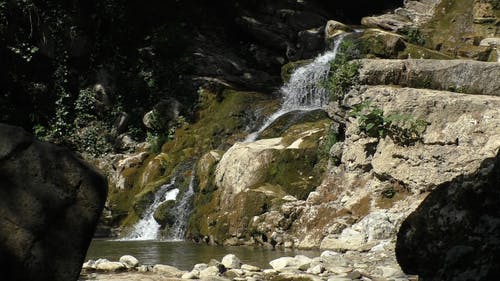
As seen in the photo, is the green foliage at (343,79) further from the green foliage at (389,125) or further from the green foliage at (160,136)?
the green foliage at (160,136)

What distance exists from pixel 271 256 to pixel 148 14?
19.1 m

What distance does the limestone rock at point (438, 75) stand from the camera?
40.4 ft

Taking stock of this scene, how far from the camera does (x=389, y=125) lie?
12227mm

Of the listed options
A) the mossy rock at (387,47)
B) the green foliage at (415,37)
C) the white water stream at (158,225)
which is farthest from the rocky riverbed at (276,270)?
the green foliage at (415,37)

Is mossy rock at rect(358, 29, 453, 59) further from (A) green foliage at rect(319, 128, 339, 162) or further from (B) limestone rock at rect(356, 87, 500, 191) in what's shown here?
(B) limestone rock at rect(356, 87, 500, 191)

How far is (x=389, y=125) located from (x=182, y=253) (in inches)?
192

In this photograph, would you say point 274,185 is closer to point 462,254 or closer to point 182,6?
point 462,254

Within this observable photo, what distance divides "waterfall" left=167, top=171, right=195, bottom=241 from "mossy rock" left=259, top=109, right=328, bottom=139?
2853mm

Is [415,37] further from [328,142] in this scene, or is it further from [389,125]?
[389,125]

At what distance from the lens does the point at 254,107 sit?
2069 cm

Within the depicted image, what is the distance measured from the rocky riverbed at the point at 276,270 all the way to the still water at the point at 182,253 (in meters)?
0.77

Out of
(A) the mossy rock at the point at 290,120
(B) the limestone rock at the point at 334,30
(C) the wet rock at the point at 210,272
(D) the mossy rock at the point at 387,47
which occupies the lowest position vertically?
(C) the wet rock at the point at 210,272

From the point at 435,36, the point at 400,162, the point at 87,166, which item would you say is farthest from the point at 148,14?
the point at 87,166

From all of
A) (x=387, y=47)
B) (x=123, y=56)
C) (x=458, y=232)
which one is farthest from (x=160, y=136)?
(x=458, y=232)
